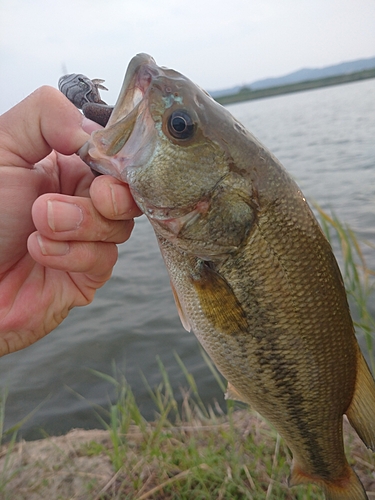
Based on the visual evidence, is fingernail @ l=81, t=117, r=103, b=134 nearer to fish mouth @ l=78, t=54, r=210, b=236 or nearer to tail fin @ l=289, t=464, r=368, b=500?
fish mouth @ l=78, t=54, r=210, b=236

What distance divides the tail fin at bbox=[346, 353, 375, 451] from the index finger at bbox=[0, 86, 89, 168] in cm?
186

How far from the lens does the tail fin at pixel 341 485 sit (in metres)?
2.22

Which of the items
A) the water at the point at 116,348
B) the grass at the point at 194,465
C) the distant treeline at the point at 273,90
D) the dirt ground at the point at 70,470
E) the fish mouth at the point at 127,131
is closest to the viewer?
the fish mouth at the point at 127,131

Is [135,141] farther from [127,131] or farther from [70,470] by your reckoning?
[70,470]

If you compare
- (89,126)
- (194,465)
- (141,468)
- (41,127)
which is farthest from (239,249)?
(141,468)

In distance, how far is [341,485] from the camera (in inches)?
90.1

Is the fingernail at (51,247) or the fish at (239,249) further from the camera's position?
the fingernail at (51,247)

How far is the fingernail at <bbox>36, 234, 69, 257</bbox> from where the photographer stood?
78.5 inches

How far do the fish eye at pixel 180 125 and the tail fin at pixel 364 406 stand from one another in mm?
1427

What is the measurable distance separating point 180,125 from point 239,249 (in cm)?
63

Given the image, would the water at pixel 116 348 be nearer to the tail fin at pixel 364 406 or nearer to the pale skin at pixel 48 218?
the tail fin at pixel 364 406

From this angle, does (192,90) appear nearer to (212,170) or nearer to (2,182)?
(212,170)

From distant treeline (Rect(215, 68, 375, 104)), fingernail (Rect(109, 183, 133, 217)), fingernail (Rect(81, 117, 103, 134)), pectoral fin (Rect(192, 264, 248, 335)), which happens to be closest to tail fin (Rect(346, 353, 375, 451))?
pectoral fin (Rect(192, 264, 248, 335))

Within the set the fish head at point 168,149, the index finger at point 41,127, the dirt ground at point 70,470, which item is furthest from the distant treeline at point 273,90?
the fish head at point 168,149
